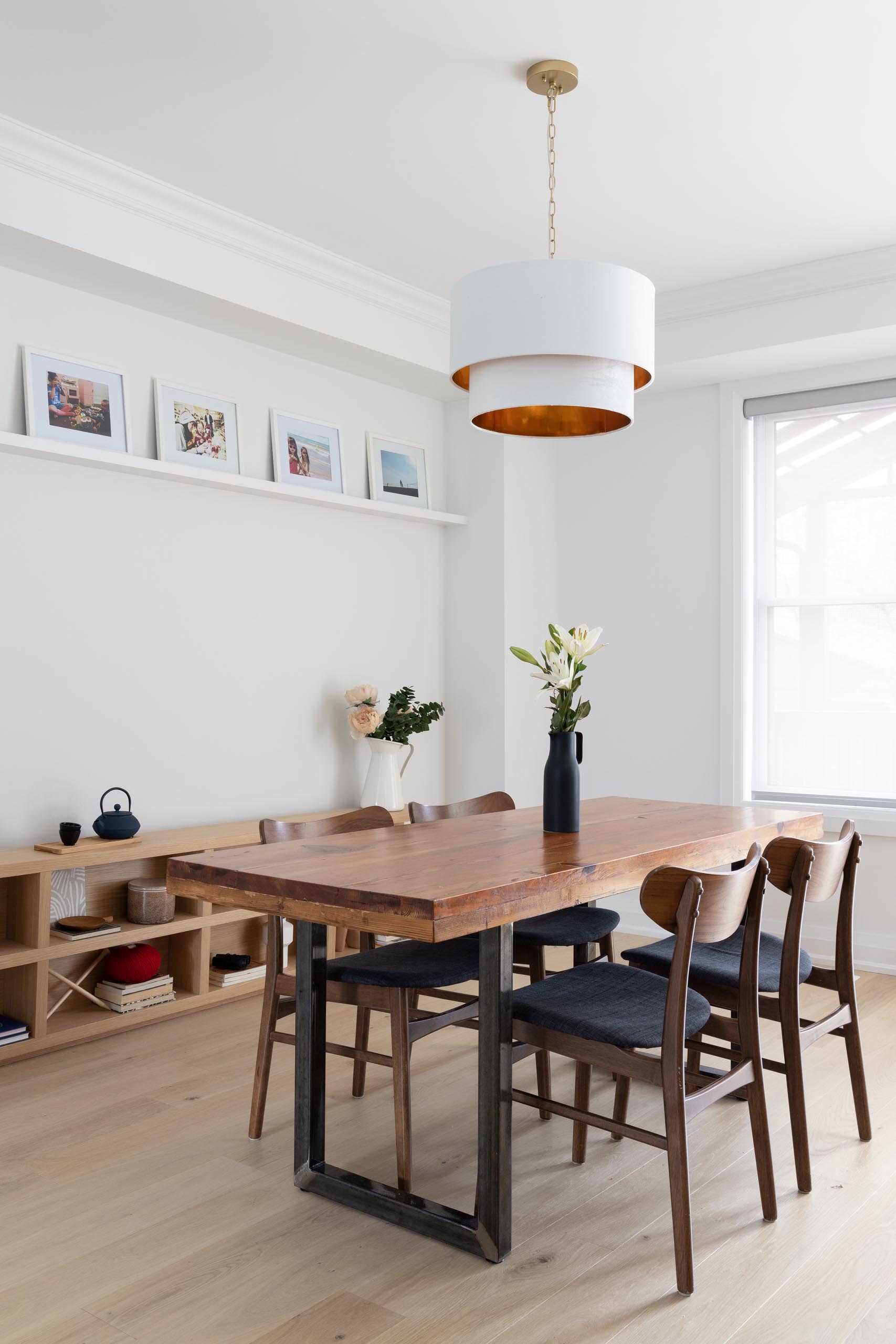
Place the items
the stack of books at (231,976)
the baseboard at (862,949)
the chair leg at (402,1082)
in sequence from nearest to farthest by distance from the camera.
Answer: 1. the chair leg at (402,1082)
2. the stack of books at (231,976)
3. the baseboard at (862,949)

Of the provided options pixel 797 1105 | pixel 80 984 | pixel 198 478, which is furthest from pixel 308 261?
pixel 797 1105

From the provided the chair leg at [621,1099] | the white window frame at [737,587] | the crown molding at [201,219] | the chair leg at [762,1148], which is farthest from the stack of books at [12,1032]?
the white window frame at [737,587]

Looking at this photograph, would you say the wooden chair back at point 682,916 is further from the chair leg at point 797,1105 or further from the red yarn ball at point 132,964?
the red yarn ball at point 132,964

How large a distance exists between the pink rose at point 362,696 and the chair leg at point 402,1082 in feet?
7.75

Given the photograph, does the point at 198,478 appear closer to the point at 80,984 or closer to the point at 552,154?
the point at 552,154

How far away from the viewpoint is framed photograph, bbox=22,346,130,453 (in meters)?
3.76

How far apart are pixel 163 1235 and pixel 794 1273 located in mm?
1325

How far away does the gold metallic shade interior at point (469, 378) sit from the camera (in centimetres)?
284

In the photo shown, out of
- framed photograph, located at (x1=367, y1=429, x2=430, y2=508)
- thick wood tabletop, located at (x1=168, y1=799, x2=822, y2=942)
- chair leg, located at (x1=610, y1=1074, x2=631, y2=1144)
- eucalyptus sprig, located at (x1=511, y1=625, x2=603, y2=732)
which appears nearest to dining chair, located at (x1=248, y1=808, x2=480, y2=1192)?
thick wood tabletop, located at (x1=168, y1=799, x2=822, y2=942)

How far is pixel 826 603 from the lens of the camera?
493cm

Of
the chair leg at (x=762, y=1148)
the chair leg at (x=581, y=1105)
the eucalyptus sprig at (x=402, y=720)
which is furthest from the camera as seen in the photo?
the eucalyptus sprig at (x=402, y=720)

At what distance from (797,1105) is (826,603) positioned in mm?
2914

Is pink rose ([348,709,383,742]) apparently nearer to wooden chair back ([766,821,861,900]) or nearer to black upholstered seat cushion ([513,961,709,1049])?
black upholstered seat cushion ([513,961,709,1049])

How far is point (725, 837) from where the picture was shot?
2.84 metres
